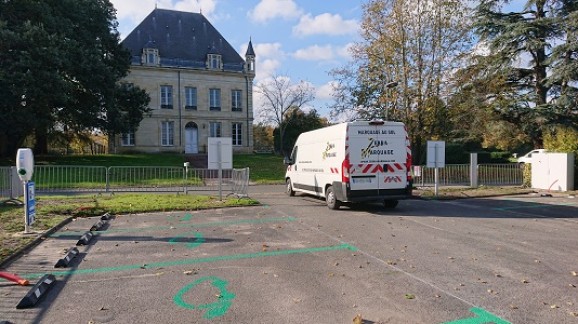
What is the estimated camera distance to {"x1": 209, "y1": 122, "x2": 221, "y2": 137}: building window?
48.5 meters

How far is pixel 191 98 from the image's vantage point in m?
47.7

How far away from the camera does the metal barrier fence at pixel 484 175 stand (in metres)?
21.3

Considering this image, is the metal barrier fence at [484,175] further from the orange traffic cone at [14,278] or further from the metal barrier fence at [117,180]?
the orange traffic cone at [14,278]

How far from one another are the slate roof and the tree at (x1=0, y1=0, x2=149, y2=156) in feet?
36.1

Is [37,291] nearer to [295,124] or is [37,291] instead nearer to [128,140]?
[128,140]

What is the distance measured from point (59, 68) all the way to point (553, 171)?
94.2 ft

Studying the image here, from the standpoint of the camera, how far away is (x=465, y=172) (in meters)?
21.8

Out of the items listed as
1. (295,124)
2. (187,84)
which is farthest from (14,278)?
(295,124)

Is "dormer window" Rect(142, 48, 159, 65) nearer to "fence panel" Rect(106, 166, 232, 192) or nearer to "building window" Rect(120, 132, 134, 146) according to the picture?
"building window" Rect(120, 132, 134, 146)

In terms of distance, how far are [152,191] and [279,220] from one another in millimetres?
8573

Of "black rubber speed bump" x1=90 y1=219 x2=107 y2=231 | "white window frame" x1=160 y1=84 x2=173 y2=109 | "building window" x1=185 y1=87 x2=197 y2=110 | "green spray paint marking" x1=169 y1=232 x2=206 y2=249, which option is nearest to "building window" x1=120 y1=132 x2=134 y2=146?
"white window frame" x1=160 y1=84 x2=173 y2=109

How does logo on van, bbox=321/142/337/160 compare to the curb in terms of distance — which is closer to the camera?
the curb

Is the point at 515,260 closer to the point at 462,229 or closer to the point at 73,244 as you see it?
the point at 462,229

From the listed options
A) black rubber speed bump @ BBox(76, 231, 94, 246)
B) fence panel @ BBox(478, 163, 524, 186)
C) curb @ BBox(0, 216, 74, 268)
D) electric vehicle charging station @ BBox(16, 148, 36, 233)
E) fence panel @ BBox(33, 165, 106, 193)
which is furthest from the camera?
fence panel @ BBox(478, 163, 524, 186)
